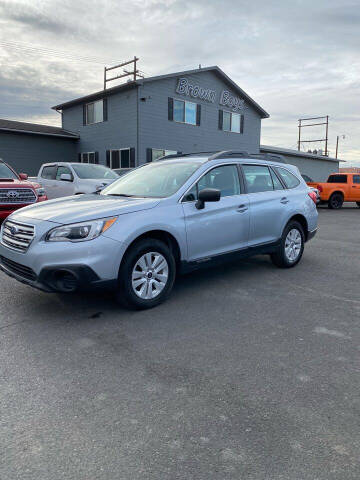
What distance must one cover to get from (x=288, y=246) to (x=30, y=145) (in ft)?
61.0

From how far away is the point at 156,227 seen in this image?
4.07 meters

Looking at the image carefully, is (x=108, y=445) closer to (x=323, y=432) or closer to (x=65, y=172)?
(x=323, y=432)

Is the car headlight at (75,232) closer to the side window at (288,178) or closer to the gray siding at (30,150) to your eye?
the side window at (288,178)

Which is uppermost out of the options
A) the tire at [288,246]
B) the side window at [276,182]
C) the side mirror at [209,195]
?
the side window at [276,182]

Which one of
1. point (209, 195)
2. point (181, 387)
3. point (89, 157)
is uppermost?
point (89, 157)

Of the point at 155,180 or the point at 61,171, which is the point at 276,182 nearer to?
the point at 155,180

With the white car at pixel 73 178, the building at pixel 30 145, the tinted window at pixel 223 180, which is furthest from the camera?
the building at pixel 30 145

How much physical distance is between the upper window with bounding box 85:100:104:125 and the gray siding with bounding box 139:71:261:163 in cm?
335

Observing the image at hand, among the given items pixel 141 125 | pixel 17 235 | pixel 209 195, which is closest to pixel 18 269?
pixel 17 235

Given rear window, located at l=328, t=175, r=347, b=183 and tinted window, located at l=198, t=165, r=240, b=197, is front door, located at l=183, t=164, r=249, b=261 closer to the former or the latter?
tinted window, located at l=198, t=165, r=240, b=197

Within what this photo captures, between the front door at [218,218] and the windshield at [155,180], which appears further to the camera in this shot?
the windshield at [155,180]

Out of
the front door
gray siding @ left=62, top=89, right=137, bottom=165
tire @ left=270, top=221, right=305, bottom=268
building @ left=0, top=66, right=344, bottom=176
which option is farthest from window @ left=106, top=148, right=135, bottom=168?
the front door

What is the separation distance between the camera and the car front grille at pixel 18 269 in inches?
147

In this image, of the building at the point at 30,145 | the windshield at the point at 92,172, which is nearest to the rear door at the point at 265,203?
the windshield at the point at 92,172
